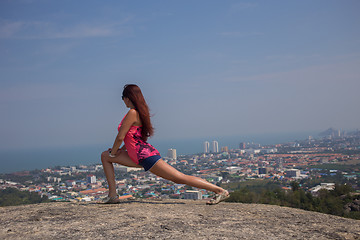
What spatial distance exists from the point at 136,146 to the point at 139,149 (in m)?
0.07

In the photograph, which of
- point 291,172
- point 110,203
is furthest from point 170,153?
point 110,203

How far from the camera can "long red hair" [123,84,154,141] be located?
4.71 meters

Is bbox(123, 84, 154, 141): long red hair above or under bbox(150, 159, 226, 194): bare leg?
above

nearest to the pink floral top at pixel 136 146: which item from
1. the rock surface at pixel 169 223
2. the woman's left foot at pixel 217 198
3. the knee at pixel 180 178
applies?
the knee at pixel 180 178

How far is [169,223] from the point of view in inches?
144

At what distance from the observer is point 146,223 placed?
3664 millimetres

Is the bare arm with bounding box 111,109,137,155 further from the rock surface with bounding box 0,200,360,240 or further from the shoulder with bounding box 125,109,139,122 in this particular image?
the rock surface with bounding box 0,200,360,240

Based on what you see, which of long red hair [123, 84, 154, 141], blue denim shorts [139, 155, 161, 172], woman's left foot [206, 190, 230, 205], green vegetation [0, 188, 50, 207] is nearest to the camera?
blue denim shorts [139, 155, 161, 172]

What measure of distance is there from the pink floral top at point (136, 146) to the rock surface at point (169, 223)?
73 cm

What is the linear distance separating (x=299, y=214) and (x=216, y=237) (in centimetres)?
176

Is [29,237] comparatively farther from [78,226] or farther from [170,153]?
[170,153]

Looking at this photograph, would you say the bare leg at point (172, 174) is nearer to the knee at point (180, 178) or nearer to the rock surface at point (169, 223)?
the knee at point (180, 178)

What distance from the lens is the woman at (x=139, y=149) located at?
15.2ft

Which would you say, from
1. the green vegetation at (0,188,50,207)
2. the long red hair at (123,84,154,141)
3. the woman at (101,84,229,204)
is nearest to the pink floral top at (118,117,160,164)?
the woman at (101,84,229,204)
